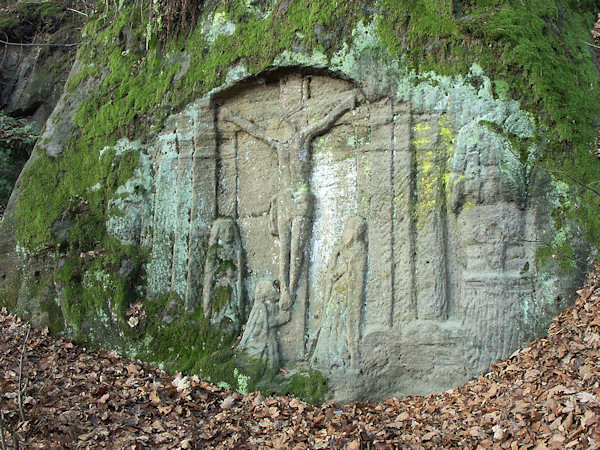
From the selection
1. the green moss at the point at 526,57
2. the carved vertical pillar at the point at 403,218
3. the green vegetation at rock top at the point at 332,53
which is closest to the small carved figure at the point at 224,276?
the green vegetation at rock top at the point at 332,53

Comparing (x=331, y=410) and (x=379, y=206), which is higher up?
(x=379, y=206)

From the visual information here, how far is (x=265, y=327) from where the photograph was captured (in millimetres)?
6375

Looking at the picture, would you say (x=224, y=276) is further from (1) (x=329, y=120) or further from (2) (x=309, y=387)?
(1) (x=329, y=120)

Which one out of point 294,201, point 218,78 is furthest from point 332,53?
point 294,201

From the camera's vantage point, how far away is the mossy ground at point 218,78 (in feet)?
18.9

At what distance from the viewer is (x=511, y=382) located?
16.5 feet

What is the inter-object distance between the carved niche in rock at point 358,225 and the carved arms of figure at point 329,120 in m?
0.01

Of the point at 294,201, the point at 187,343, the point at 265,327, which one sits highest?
the point at 294,201

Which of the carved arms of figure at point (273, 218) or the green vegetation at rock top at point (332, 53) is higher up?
the green vegetation at rock top at point (332, 53)

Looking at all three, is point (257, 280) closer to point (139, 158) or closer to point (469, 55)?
point (139, 158)

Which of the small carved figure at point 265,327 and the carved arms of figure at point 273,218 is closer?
the small carved figure at point 265,327

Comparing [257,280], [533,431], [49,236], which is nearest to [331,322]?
[257,280]

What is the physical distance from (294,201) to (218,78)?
1.78m

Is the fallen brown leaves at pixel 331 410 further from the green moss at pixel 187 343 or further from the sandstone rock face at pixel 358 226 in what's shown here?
the sandstone rock face at pixel 358 226
